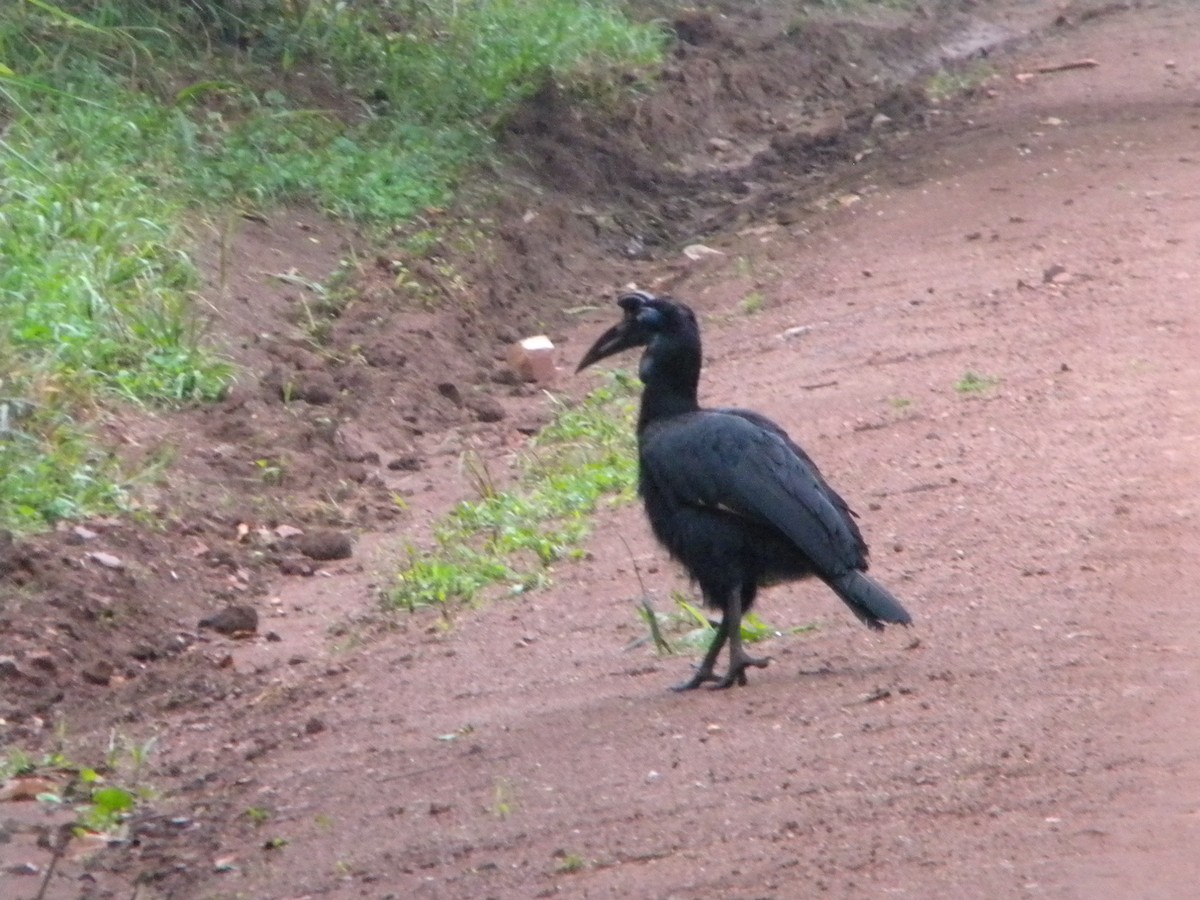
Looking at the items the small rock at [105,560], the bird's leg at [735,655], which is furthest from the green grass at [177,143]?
the bird's leg at [735,655]

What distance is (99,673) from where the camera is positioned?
639 cm

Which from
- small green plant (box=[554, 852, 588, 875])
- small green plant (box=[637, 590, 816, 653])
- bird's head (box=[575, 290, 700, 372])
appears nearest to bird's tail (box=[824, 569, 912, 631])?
small green plant (box=[637, 590, 816, 653])

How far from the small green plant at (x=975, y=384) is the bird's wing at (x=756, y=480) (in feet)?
7.44

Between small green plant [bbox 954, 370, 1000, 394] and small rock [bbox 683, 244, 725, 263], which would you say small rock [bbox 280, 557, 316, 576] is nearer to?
small green plant [bbox 954, 370, 1000, 394]

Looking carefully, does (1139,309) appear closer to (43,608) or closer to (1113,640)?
(1113,640)

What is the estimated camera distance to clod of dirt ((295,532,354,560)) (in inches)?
296

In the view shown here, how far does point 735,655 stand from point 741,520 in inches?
14.6

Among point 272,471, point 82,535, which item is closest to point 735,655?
point 82,535

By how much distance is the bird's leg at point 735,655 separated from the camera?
5426 millimetres

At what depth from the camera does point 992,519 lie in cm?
632

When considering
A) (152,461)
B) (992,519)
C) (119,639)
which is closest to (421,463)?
(152,461)

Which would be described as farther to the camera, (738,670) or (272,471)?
(272,471)

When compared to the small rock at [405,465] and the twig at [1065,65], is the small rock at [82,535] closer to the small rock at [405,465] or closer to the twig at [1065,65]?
the small rock at [405,465]

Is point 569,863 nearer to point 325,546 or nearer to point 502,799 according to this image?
point 502,799
